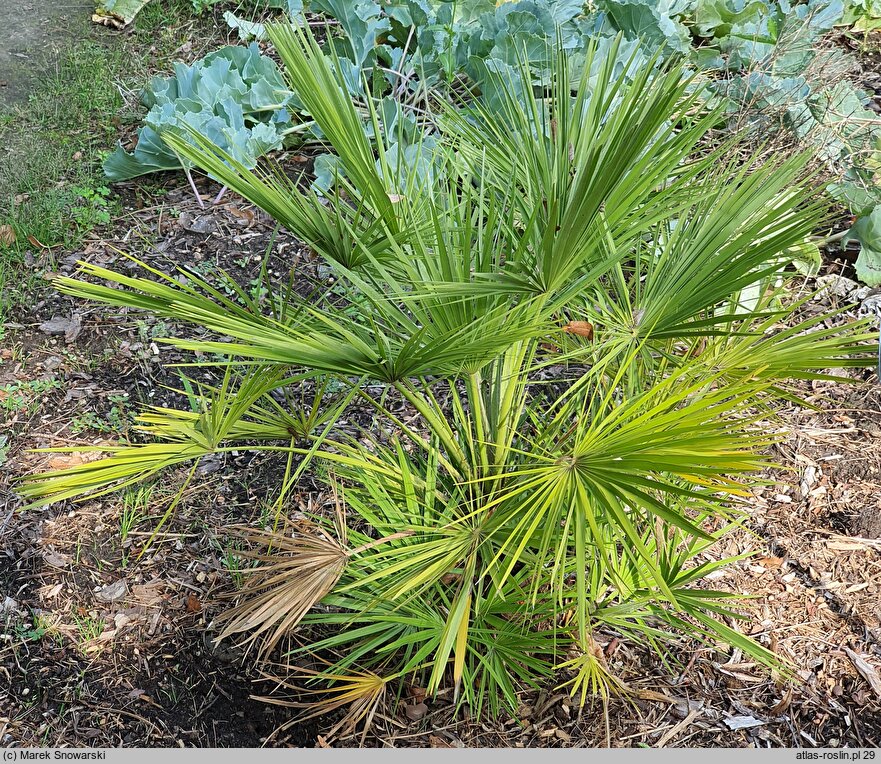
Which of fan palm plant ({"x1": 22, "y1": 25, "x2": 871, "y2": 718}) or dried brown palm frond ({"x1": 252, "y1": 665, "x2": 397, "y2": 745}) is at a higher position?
fan palm plant ({"x1": 22, "y1": 25, "x2": 871, "y2": 718})

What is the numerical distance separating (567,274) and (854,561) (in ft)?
4.95

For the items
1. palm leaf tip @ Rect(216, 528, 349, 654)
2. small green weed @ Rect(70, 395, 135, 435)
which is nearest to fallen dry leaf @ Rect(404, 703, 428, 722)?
palm leaf tip @ Rect(216, 528, 349, 654)

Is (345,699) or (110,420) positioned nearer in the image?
(345,699)

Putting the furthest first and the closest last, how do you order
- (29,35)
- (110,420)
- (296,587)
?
(29,35), (110,420), (296,587)

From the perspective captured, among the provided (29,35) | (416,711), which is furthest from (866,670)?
(29,35)

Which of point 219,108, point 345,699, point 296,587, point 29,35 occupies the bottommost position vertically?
point 345,699

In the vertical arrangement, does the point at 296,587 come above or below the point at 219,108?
below

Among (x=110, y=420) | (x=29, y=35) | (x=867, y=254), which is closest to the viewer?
(x=110, y=420)

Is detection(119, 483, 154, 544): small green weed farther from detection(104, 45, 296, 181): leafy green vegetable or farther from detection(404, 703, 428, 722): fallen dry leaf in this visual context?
detection(104, 45, 296, 181): leafy green vegetable

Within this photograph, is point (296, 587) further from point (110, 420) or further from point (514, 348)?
point (110, 420)

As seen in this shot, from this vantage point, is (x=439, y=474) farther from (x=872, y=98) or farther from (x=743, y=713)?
(x=872, y=98)

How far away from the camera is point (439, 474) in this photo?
1.94 meters

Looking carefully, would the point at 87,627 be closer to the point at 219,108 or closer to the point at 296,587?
the point at 296,587

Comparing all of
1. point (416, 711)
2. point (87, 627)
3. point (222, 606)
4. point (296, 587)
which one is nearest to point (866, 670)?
point (416, 711)
